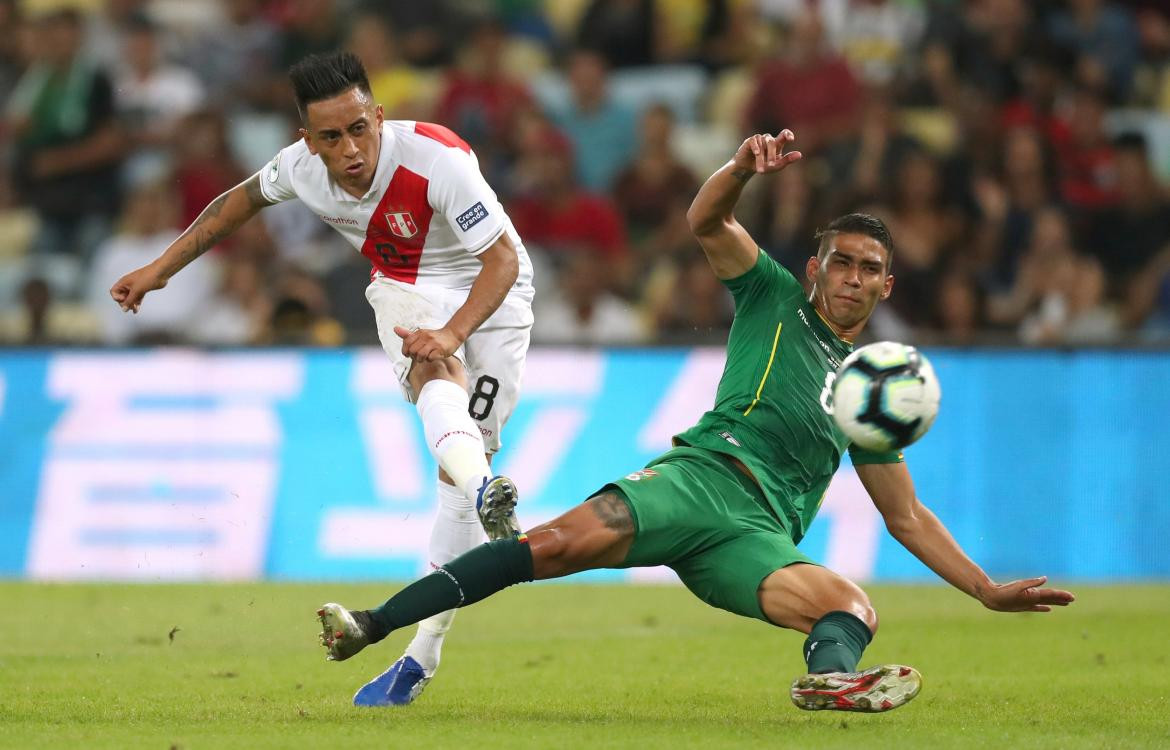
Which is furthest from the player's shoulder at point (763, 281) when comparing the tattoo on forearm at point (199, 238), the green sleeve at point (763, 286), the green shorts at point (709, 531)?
the tattoo on forearm at point (199, 238)

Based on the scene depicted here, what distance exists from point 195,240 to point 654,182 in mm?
8587

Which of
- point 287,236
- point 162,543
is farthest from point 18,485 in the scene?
point 287,236

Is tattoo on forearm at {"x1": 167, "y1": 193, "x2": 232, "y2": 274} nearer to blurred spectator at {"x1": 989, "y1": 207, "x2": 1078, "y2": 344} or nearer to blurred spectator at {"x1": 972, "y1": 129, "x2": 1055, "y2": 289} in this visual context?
blurred spectator at {"x1": 989, "y1": 207, "x2": 1078, "y2": 344}

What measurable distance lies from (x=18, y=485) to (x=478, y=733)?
721 cm

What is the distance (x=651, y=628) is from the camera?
32.1ft

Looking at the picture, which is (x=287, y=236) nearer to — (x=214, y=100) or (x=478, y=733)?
(x=214, y=100)

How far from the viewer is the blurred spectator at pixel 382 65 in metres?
16.3

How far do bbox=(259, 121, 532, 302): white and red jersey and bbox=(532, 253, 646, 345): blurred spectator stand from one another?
624 cm

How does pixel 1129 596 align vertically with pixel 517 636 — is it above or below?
above

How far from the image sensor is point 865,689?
548 cm

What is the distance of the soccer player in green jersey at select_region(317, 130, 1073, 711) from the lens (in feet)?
19.5

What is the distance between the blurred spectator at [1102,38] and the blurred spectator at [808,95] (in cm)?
215

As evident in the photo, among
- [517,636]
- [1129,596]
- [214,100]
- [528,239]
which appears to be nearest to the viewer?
[517,636]

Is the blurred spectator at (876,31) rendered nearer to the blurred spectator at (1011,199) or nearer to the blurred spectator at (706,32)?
the blurred spectator at (706,32)
